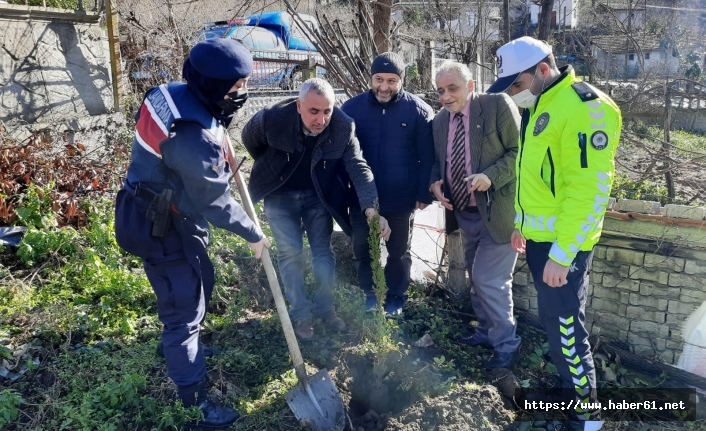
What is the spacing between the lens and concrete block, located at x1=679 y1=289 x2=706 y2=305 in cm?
387

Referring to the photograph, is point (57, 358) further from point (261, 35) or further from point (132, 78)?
point (261, 35)

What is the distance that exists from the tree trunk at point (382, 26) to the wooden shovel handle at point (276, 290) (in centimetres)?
327

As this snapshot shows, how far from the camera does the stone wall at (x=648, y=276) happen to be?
12.6 feet

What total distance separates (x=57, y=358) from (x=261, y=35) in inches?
458

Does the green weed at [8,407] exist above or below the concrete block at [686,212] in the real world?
below

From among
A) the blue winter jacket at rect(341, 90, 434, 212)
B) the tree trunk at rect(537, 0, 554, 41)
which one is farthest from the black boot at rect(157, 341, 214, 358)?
the tree trunk at rect(537, 0, 554, 41)

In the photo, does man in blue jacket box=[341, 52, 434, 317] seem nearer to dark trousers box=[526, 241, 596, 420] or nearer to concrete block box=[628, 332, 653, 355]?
dark trousers box=[526, 241, 596, 420]

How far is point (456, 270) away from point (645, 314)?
1.53 metres

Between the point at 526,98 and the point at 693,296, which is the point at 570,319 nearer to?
the point at 526,98

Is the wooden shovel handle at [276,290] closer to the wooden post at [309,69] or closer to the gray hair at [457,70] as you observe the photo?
the gray hair at [457,70]

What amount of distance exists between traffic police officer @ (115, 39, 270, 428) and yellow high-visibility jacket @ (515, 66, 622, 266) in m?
1.52

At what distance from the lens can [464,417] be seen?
300 centimetres

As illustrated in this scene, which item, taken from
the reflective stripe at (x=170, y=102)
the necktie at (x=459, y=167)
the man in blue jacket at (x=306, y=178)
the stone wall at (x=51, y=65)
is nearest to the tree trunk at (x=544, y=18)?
the necktie at (x=459, y=167)

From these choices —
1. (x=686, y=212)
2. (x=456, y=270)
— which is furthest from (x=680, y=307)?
(x=456, y=270)
